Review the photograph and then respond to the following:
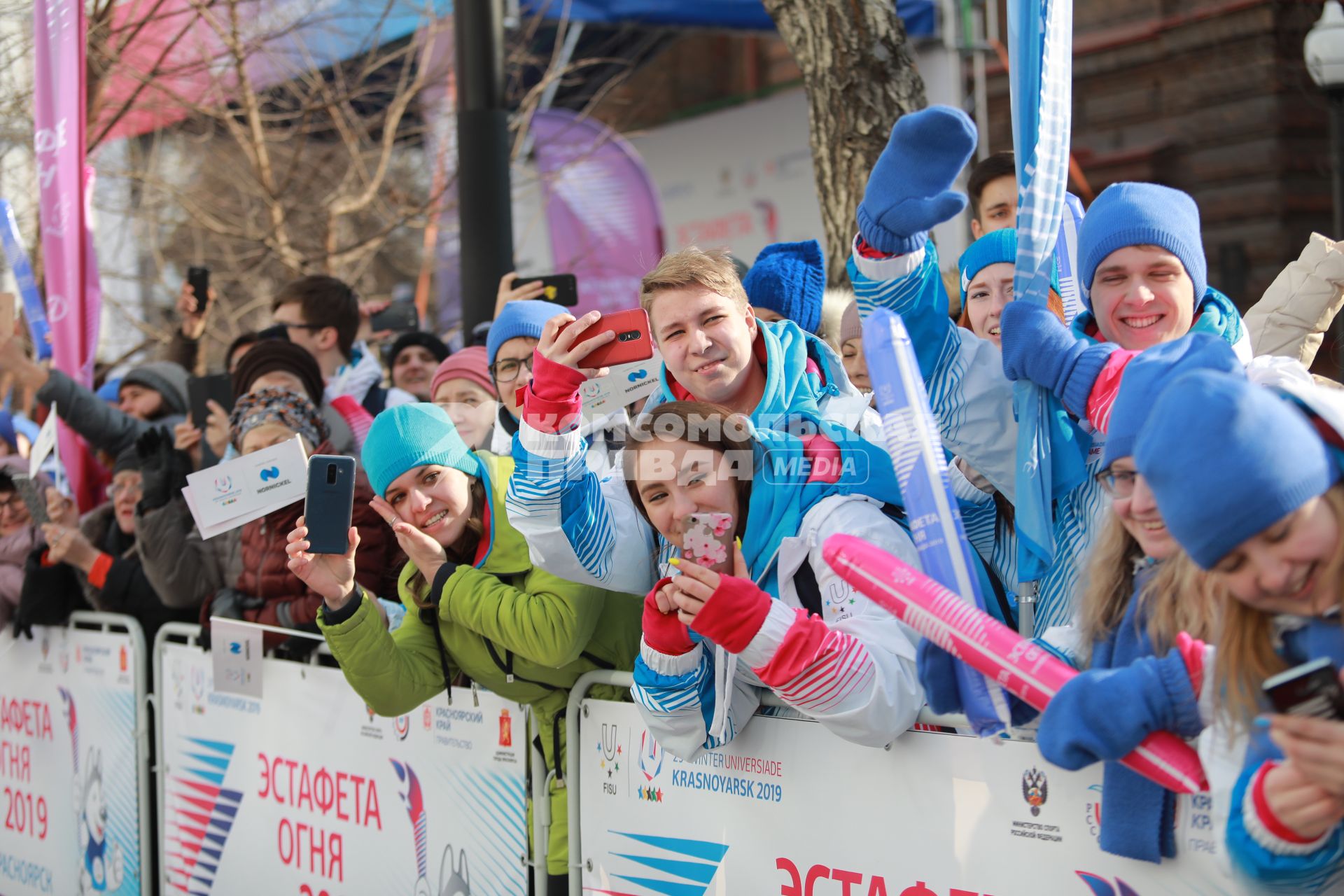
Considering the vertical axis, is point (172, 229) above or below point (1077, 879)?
above

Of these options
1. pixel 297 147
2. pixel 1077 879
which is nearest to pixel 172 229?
pixel 297 147

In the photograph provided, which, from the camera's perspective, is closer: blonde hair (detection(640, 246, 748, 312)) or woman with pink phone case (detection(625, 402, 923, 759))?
woman with pink phone case (detection(625, 402, 923, 759))

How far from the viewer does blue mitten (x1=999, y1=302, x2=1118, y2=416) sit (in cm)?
272

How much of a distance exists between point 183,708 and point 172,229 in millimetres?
8013

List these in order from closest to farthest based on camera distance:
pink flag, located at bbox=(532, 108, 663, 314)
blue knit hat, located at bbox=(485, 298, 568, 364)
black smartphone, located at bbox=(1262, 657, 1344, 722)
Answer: black smartphone, located at bbox=(1262, 657, 1344, 722) < blue knit hat, located at bbox=(485, 298, 568, 364) < pink flag, located at bbox=(532, 108, 663, 314)

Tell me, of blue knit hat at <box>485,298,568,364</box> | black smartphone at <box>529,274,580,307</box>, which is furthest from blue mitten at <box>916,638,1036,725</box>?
black smartphone at <box>529,274,580,307</box>

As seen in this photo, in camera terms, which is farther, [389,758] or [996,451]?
[389,758]

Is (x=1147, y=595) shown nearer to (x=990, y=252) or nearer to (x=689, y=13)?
(x=990, y=252)

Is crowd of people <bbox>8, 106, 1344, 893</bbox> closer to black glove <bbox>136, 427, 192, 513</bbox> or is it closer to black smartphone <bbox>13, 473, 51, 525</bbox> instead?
black glove <bbox>136, 427, 192, 513</bbox>

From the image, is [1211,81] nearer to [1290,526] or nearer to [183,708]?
[183,708]

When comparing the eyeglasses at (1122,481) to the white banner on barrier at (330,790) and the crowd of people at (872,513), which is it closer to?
the crowd of people at (872,513)

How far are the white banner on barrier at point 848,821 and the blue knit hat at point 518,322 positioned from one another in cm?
150

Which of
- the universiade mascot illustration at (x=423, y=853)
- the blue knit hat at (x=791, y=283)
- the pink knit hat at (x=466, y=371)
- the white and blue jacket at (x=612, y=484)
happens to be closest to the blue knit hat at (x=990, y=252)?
the white and blue jacket at (x=612, y=484)

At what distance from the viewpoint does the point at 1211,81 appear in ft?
40.2
